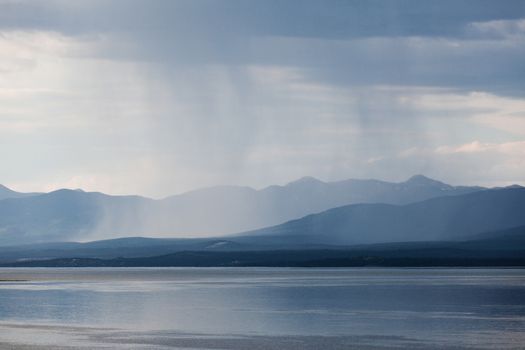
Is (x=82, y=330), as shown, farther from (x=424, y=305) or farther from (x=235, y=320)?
(x=424, y=305)

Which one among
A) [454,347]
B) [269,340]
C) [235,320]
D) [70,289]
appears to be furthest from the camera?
[70,289]

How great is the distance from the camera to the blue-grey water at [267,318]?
50.0 metres

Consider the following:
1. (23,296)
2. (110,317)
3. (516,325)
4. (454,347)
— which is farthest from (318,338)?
(23,296)

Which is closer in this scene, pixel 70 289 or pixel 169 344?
pixel 169 344

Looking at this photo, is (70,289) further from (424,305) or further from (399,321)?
(399,321)

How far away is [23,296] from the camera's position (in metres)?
87.6

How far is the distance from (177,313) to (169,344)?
17417mm

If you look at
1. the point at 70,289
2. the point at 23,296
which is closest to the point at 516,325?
the point at 23,296

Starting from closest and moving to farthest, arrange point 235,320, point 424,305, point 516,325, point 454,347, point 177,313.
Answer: point 454,347 → point 516,325 → point 235,320 → point 177,313 → point 424,305

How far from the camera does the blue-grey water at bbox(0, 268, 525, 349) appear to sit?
50031 mm

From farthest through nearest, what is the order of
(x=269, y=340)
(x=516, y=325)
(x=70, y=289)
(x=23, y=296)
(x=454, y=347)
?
1. (x=70, y=289)
2. (x=23, y=296)
3. (x=516, y=325)
4. (x=269, y=340)
5. (x=454, y=347)

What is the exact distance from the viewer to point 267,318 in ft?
206

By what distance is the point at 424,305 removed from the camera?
7225cm

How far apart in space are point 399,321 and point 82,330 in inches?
646
